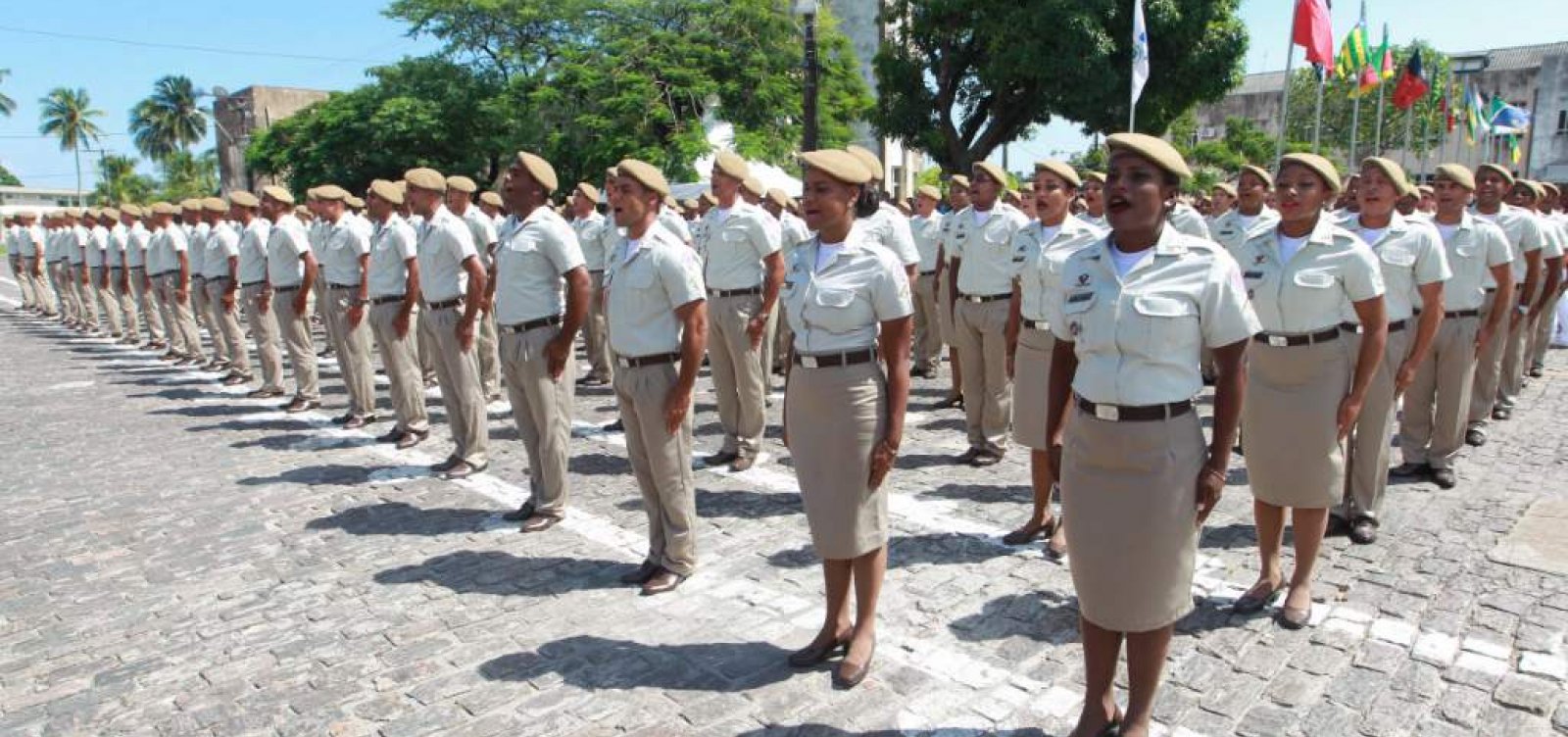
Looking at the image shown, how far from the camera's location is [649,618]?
450 cm

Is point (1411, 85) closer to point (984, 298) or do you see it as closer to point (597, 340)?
point (597, 340)

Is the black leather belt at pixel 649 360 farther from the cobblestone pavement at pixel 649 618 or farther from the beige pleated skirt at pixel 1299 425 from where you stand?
the beige pleated skirt at pixel 1299 425

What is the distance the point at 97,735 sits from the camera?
3.61 m

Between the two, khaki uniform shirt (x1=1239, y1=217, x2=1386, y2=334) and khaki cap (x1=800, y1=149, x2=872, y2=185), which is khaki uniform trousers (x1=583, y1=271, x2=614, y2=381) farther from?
khaki uniform shirt (x1=1239, y1=217, x2=1386, y2=334)

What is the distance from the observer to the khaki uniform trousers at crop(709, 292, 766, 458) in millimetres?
7164

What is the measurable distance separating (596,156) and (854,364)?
22551 mm

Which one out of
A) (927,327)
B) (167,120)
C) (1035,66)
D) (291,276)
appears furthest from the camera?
(167,120)

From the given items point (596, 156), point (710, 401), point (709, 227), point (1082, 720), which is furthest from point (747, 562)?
point (596, 156)

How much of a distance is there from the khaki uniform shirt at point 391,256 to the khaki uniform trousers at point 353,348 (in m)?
0.95

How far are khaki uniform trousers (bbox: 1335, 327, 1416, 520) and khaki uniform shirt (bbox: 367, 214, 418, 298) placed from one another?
620 cm

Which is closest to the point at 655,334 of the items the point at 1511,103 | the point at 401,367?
the point at 401,367

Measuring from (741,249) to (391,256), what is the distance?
8.56 feet

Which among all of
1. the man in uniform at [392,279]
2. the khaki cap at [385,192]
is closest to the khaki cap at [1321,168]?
the man in uniform at [392,279]

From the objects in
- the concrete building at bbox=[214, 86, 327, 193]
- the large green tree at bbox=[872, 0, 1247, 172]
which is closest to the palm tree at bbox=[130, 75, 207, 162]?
the concrete building at bbox=[214, 86, 327, 193]
